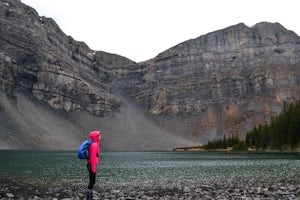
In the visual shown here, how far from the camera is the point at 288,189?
2566 cm

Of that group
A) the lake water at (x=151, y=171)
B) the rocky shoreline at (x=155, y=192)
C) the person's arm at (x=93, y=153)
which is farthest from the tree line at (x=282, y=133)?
the person's arm at (x=93, y=153)

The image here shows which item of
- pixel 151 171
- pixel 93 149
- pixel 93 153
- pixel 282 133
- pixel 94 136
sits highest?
pixel 282 133

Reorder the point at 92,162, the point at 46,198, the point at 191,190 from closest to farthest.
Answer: the point at 92,162 < the point at 46,198 < the point at 191,190

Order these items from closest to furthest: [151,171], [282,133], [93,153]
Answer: [93,153] → [151,171] → [282,133]

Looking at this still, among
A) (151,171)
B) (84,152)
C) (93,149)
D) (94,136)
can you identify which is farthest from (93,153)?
(151,171)

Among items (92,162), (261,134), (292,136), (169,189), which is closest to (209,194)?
(169,189)

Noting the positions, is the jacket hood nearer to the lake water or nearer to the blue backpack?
the blue backpack

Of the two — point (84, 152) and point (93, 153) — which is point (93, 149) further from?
point (84, 152)

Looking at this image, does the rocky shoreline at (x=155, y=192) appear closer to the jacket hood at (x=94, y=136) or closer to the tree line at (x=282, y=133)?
the jacket hood at (x=94, y=136)

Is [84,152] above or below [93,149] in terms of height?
below

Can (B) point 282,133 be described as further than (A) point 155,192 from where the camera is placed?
Yes

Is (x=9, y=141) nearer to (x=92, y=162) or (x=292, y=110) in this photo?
(x=292, y=110)

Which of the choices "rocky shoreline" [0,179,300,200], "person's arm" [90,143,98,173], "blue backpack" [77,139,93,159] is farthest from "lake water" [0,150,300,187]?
"blue backpack" [77,139,93,159]

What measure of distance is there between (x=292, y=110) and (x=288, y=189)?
349 feet
